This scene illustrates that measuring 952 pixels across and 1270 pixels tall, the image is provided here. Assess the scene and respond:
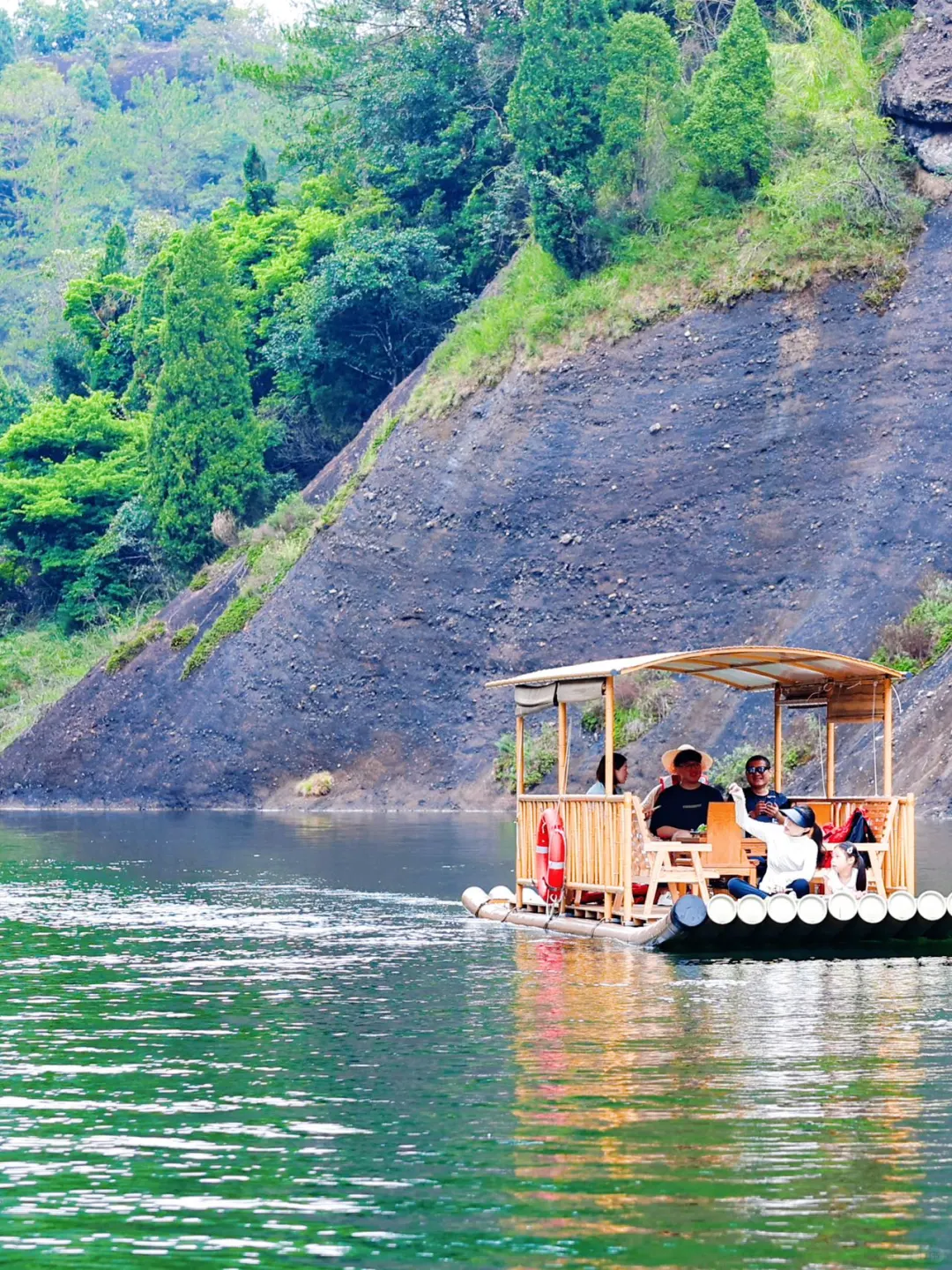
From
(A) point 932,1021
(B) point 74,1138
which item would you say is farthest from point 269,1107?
(A) point 932,1021

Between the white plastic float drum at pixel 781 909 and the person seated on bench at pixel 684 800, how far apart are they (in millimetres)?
2033

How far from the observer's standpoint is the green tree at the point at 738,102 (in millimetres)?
59812

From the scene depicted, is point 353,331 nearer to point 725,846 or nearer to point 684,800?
point 684,800

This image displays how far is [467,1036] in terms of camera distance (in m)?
16.3

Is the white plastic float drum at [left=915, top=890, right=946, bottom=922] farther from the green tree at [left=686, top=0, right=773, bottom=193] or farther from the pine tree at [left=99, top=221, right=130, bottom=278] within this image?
the pine tree at [left=99, top=221, right=130, bottom=278]

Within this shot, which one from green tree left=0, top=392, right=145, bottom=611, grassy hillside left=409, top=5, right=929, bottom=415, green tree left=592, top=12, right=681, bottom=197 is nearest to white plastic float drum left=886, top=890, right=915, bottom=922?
grassy hillside left=409, top=5, right=929, bottom=415

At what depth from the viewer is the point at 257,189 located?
8456 centimetres

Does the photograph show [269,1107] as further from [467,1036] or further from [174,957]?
[174,957]

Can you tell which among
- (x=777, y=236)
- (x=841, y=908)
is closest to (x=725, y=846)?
(x=841, y=908)

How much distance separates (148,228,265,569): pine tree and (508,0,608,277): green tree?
14.4 meters

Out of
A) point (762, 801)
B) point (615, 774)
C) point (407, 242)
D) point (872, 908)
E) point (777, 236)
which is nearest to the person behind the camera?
point (872, 908)

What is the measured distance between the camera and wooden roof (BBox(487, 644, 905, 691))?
22.8 metres

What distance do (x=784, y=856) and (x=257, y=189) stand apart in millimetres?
66707

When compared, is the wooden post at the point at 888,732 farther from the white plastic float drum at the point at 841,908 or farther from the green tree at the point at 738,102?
the green tree at the point at 738,102
